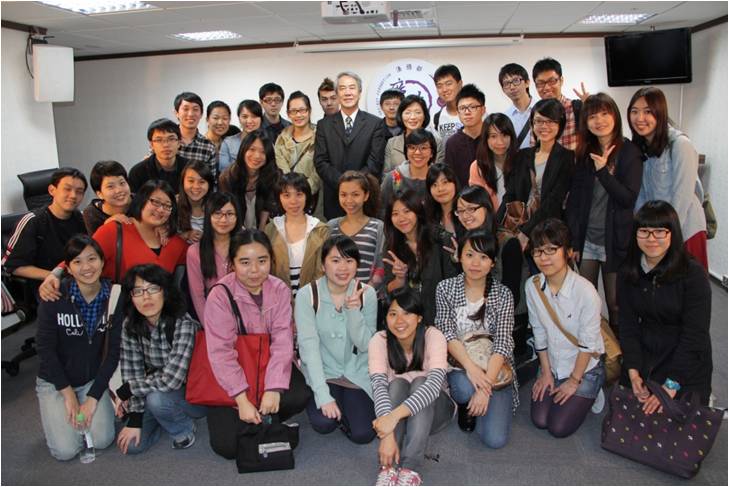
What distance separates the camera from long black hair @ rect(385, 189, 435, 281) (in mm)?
2959

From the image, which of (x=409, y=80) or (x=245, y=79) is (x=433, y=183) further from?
(x=245, y=79)

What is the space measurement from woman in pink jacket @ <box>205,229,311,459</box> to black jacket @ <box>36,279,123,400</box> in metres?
0.53

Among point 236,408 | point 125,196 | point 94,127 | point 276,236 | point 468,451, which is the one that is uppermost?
point 94,127

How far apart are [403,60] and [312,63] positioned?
112 cm

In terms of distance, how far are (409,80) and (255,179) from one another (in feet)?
11.8

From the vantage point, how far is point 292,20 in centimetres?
521

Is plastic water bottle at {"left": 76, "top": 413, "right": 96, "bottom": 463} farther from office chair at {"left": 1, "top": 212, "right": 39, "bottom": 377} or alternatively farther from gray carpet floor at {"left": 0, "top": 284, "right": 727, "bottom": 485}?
office chair at {"left": 1, "top": 212, "right": 39, "bottom": 377}

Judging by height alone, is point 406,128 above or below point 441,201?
above

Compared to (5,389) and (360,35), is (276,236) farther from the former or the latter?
(360,35)

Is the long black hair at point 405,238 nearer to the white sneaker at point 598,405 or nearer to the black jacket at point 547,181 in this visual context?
the black jacket at point 547,181

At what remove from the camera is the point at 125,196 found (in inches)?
126

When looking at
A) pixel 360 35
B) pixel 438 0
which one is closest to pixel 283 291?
pixel 438 0

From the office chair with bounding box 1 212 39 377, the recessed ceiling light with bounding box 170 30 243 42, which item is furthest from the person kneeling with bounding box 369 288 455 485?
the recessed ceiling light with bounding box 170 30 243 42

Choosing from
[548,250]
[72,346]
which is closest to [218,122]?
[72,346]
